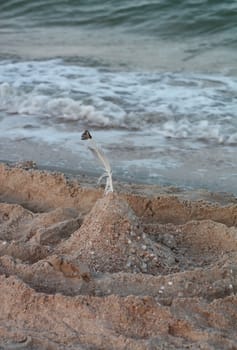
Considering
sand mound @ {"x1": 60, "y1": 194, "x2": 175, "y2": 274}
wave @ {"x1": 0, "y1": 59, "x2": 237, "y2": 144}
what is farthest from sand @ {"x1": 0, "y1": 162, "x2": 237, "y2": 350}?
wave @ {"x1": 0, "y1": 59, "x2": 237, "y2": 144}

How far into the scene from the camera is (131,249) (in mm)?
2672

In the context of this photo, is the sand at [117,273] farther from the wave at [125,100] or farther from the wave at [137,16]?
the wave at [137,16]

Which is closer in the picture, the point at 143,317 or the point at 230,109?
the point at 143,317

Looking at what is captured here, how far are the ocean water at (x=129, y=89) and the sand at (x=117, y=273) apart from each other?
81 cm

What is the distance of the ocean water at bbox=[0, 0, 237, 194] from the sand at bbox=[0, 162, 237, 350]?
31.9 inches

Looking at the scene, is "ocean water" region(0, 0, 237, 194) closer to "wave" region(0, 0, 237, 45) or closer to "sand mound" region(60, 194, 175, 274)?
"wave" region(0, 0, 237, 45)

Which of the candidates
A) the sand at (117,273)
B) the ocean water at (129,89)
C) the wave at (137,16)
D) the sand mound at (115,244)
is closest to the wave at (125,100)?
the ocean water at (129,89)

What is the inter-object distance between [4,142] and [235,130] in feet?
5.50

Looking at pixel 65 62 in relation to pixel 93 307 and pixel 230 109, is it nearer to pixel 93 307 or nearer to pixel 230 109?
pixel 230 109

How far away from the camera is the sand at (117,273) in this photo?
2.21 metres

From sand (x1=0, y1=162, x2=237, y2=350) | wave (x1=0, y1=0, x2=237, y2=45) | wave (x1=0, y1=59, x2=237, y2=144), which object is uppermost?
sand (x1=0, y1=162, x2=237, y2=350)

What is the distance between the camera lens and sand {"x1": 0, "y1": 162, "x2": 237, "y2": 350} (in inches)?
86.8

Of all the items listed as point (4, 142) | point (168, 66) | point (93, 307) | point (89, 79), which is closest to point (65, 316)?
point (93, 307)

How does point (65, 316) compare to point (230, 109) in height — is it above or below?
above
